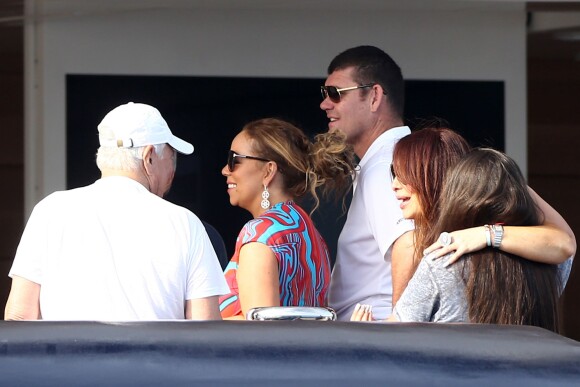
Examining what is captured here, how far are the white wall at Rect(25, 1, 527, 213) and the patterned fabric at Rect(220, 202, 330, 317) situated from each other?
307 cm

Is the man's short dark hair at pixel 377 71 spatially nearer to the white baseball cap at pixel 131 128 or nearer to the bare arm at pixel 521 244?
the white baseball cap at pixel 131 128

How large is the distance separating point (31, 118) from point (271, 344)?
17.4ft

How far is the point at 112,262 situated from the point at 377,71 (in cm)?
160

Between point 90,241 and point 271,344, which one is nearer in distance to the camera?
point 271,344

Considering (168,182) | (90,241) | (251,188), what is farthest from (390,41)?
(90,241)

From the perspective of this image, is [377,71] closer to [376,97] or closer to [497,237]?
[376,97]

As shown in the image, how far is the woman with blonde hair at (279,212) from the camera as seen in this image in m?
3.46

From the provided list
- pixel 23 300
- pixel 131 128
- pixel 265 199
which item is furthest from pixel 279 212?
pixel 23 300

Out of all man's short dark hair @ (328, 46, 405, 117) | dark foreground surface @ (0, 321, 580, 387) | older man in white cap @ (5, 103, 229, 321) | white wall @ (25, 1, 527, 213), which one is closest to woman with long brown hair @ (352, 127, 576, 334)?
older man in white cap @ (5, 103, 229, 321)

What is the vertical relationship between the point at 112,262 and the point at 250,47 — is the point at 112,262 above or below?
below

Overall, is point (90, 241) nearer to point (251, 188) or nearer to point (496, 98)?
point (251, 188)

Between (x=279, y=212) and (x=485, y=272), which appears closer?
(x=485, y=272)

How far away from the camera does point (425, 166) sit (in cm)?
312

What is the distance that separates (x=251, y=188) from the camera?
12.5 feet
